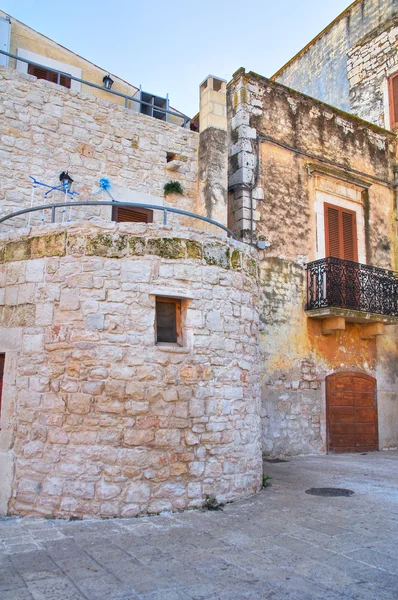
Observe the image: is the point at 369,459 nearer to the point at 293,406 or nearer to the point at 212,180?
the point at 293,406

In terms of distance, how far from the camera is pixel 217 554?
4.23 meters

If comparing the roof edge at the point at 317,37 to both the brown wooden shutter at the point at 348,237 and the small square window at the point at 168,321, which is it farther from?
the small square window at the point at 168,321

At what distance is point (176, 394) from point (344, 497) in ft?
9.03

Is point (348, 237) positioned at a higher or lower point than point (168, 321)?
higher

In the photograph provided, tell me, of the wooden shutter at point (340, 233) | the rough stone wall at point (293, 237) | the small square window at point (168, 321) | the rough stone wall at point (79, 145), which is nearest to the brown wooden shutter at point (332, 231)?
the wooden shutter at point (340, 233)

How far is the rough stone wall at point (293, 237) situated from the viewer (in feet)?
35.3

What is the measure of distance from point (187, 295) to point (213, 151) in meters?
5.56

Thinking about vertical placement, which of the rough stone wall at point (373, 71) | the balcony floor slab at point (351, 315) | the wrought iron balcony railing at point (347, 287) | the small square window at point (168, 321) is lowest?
the small square window at point (168, 321)

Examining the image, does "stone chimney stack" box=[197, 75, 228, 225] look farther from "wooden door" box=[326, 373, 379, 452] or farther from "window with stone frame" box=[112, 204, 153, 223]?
"wooden door" box=[326, 373, 379, 452]

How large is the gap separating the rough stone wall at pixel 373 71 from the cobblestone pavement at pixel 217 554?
12.8 metres

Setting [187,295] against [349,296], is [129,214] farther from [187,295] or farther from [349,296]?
[349,296]

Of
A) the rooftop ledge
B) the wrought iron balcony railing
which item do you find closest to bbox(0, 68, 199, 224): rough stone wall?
the rooftop ledge

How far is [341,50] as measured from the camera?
16953mm

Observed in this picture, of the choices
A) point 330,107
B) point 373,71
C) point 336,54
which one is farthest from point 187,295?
point 336,54
